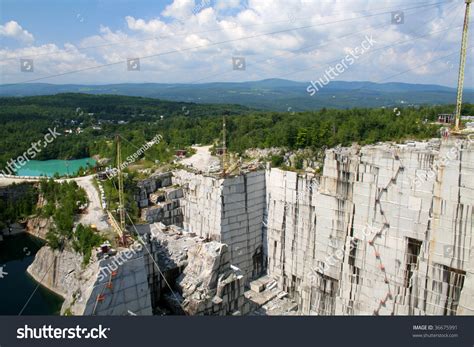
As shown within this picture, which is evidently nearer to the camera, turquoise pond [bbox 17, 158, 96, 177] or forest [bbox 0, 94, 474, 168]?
forest [bbox 0, 94, 474, 168]

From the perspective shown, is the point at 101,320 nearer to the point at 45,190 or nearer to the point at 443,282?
the point at 443,282

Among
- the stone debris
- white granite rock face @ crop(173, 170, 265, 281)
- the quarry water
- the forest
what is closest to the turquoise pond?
the forest

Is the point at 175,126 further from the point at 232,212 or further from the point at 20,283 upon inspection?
the point at 20,283

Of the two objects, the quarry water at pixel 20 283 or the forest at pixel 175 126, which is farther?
the forest at pixel 175 126

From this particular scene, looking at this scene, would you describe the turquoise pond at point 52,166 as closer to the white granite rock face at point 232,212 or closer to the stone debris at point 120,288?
the white granite rock face at point 232,212

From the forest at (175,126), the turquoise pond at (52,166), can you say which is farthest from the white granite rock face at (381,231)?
the turquoise pond at (52,166)

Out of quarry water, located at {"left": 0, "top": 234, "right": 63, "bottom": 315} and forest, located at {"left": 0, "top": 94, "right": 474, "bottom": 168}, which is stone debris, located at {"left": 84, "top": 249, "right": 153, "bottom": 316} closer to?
quarry water, located at {"left": 0, "top": 234, "right": 63, "bottom": 315}
